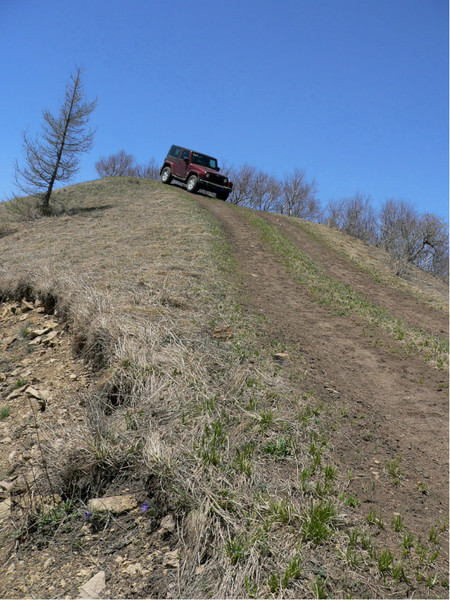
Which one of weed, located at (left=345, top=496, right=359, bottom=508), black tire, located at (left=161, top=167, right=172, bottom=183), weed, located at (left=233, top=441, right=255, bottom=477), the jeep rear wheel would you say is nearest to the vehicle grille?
the jeep rear wheel

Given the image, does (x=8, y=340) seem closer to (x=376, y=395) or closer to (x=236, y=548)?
(x=236, y=548)

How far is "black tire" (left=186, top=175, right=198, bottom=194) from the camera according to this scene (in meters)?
21.8

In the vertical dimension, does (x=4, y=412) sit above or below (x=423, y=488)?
below

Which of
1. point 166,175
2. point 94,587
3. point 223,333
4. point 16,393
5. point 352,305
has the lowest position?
point 94,587

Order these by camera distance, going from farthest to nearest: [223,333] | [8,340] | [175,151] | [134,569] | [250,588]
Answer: [175,151] → [8,340] → [223,333] → [134,569] → [250,588]

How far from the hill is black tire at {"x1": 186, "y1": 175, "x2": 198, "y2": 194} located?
15307 millimetres

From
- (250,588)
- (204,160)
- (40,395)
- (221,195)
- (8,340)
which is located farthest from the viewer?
(204,160)

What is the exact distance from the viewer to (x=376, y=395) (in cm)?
454

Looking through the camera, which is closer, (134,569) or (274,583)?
(274,583)

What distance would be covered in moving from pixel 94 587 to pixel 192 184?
846 inches

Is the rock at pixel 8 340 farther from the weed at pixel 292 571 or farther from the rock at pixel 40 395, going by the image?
the weed at pixel 292 571

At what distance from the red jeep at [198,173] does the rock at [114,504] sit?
2006 cm

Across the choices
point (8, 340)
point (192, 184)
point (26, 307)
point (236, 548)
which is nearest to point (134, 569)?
point (236, 548)

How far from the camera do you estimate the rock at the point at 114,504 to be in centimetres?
286
